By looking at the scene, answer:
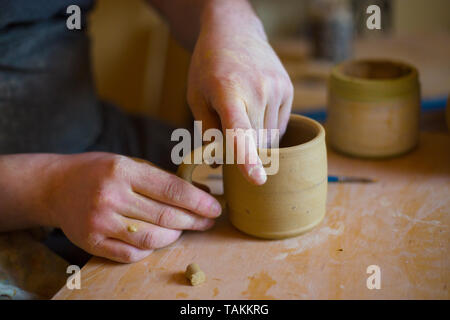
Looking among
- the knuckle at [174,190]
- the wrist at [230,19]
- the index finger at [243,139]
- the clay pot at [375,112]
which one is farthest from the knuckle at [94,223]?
the clay pot at [375,112]

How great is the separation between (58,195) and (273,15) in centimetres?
200

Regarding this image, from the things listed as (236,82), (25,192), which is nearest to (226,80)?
(236,82)

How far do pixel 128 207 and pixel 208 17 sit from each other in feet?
1.36

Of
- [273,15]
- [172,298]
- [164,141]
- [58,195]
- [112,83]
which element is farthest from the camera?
[273,15]

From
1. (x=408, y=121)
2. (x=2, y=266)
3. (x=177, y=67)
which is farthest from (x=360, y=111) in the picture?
(x=177, y=67)

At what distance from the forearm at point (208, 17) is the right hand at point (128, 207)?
31cm

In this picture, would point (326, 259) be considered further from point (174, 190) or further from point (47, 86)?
point (47, 86)

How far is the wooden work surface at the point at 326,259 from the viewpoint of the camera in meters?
0.65

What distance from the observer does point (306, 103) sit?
1507 mm

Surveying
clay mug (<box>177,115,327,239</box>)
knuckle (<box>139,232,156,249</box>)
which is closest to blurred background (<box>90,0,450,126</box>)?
clay mug (<box>177,115,327,239</box>)

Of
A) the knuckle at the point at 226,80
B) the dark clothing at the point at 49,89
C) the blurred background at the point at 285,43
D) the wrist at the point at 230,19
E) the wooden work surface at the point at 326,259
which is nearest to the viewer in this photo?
the wooden work surface at the point at 326,259

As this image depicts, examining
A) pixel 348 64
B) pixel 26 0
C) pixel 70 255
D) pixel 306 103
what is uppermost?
pixel 26 0

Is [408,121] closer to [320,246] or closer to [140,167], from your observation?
[320,246]

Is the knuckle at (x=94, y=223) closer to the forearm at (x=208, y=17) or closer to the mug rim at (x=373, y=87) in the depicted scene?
the forearm at (x=208, y=17)
